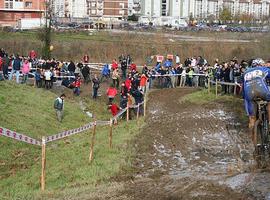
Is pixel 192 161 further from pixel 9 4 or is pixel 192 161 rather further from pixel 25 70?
pixel 9 4

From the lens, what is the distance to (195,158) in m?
12.8

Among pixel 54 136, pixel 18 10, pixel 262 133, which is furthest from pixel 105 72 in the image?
pixel 18 10

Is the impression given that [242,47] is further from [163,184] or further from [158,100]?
[163,184]

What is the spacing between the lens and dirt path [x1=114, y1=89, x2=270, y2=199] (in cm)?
931

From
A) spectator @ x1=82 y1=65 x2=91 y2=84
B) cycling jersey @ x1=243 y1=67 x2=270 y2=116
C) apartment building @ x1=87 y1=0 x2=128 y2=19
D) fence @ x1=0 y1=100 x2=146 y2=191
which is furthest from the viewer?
apartment building @ x1=87 y1=0 x2=128 y2=19

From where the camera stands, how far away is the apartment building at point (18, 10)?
292ft

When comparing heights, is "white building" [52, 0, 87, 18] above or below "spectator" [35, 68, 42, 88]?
above

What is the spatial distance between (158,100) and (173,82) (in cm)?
587

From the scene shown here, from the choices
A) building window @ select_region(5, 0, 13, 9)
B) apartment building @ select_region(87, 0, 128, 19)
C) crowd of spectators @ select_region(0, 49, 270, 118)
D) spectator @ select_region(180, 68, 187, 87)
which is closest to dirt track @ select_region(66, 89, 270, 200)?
crowd of spectators @ select_region(0, 49, 270, 118)

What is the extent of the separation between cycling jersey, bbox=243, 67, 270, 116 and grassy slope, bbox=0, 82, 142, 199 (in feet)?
10.7

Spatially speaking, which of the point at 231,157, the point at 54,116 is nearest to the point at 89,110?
the point at 54,116

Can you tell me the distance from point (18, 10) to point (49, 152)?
78.2m

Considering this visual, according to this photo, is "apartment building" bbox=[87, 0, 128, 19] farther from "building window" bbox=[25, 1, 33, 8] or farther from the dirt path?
the dirt path

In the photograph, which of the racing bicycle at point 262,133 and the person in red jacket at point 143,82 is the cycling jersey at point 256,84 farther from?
the person in red jacket at point 143,82
